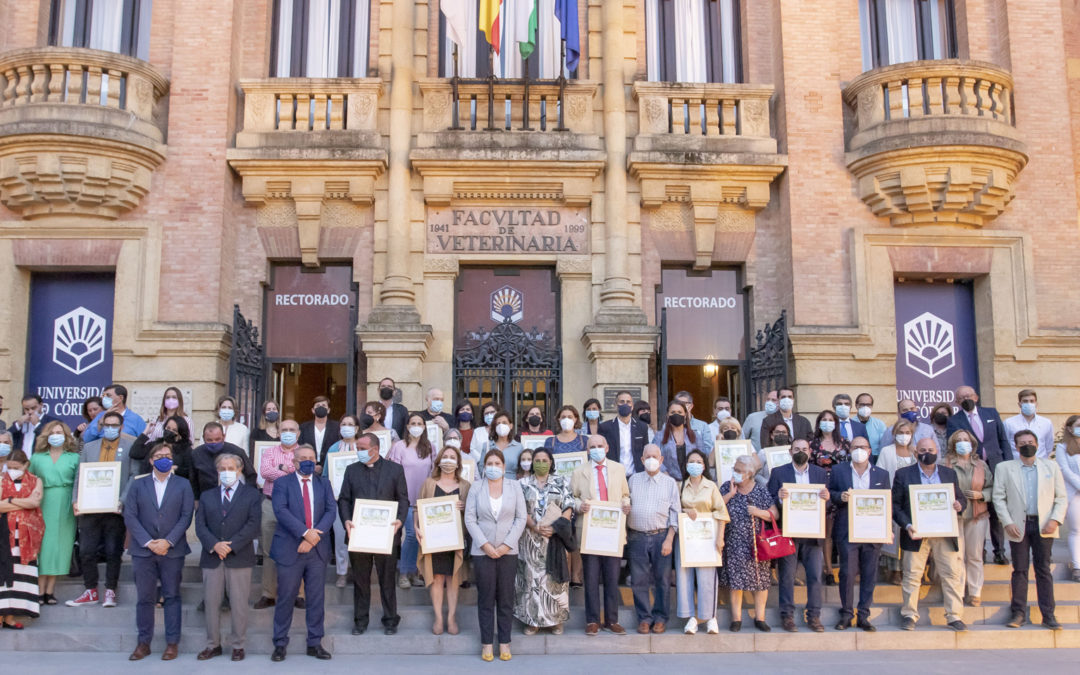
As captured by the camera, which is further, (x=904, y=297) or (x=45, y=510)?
(x=904, y=297)

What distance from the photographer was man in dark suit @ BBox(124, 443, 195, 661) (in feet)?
30.3

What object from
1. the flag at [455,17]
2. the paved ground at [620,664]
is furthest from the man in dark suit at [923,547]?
the flag at [455,17]

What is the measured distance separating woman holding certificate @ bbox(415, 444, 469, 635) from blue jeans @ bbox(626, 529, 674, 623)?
5.96ft

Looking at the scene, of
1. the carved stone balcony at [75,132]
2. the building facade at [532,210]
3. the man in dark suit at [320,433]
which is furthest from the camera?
the building facade at [532,210]

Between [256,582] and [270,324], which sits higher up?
[270,324]

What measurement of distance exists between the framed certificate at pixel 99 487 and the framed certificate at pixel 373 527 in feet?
8.79

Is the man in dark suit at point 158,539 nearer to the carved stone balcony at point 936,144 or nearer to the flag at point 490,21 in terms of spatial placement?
the flag at point 490,21

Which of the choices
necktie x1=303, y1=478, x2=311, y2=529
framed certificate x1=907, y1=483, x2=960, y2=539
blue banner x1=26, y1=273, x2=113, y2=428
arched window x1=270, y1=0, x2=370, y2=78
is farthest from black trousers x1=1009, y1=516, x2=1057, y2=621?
blue banner x1=26, y1=273, x2=113, y2=428

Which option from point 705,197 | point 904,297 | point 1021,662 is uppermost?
point 705,197

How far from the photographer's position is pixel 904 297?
1552cm

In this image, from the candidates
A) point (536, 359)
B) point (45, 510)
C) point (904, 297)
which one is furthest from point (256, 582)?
point (904, 297)

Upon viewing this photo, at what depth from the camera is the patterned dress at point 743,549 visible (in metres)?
9.86

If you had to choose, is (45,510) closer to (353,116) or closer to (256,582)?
(256,582)

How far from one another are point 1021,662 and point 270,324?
11.6 metres
